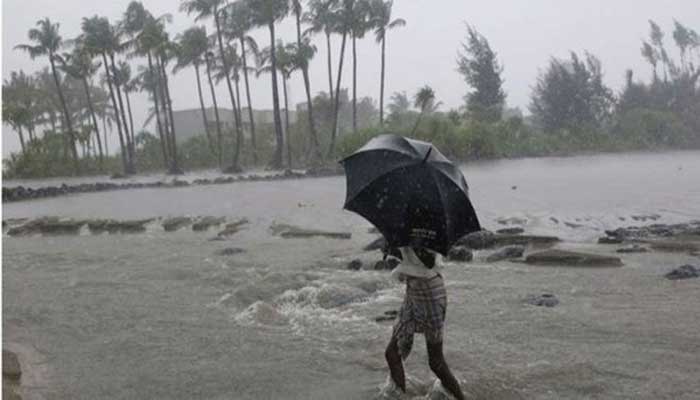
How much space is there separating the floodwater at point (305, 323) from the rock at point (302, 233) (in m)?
0.30

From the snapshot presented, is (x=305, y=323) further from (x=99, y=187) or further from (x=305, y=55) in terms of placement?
(x=305, y=55)

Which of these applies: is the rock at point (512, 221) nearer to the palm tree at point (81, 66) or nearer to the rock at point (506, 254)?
the rock at point (506, 254)

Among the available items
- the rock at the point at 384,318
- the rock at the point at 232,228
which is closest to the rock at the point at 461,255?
the rock at the point at 384,318

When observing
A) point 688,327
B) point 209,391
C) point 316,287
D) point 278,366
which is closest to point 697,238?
point 688,327

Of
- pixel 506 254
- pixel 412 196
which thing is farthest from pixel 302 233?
pixel 412 196

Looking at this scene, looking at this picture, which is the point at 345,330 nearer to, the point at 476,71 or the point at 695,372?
the point at 695,372

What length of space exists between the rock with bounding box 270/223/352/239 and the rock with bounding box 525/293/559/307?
17.9ft

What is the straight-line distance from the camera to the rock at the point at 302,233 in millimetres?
12280

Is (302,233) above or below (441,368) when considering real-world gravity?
below

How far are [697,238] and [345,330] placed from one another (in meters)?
6.90

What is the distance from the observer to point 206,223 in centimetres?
1492

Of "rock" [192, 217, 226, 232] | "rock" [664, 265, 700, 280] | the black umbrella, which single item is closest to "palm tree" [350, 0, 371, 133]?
"rock" [192, 217, 226, 232]

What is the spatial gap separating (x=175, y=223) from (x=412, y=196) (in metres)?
11.9

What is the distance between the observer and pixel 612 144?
151ft
